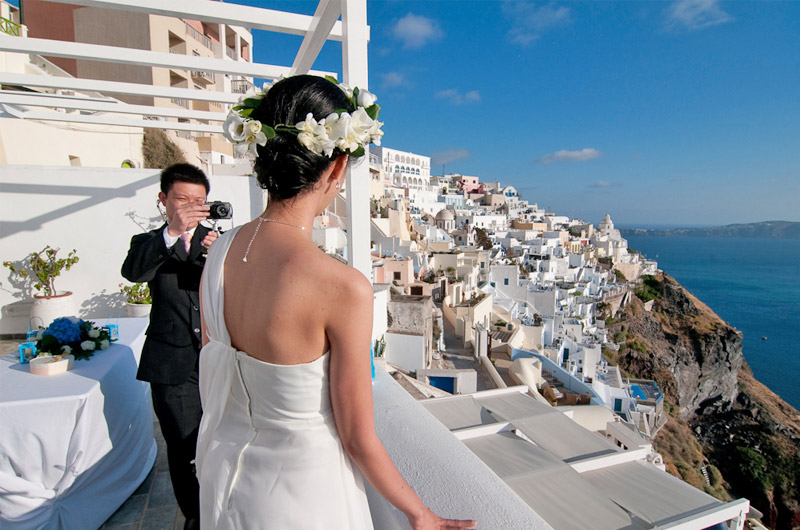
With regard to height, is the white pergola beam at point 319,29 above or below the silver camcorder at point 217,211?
above

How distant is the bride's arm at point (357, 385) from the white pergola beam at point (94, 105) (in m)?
4.05

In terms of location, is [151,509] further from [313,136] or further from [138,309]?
[138,309]

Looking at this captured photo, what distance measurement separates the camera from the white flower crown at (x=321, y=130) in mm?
885

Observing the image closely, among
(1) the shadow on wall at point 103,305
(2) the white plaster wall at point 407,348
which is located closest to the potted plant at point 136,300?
(1) the shadow on wall at point 103,305

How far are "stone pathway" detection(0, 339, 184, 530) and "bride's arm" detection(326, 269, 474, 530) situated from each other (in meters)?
1.68

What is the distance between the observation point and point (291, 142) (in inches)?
35.7

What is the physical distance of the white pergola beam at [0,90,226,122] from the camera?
387 cm

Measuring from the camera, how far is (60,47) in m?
2.70

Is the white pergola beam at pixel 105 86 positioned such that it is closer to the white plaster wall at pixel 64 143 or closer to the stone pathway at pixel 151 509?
the stone pathway at pixel 151 509

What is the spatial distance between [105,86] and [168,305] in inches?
113

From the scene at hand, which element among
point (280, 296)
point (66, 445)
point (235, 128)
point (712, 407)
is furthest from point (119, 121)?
point (712, 407)

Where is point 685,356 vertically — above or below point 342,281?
below

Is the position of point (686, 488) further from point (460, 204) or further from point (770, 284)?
point (770, 284)

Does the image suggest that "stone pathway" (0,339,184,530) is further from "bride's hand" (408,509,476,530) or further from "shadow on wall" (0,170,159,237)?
"shadow on wall" (0,170,159,237)
